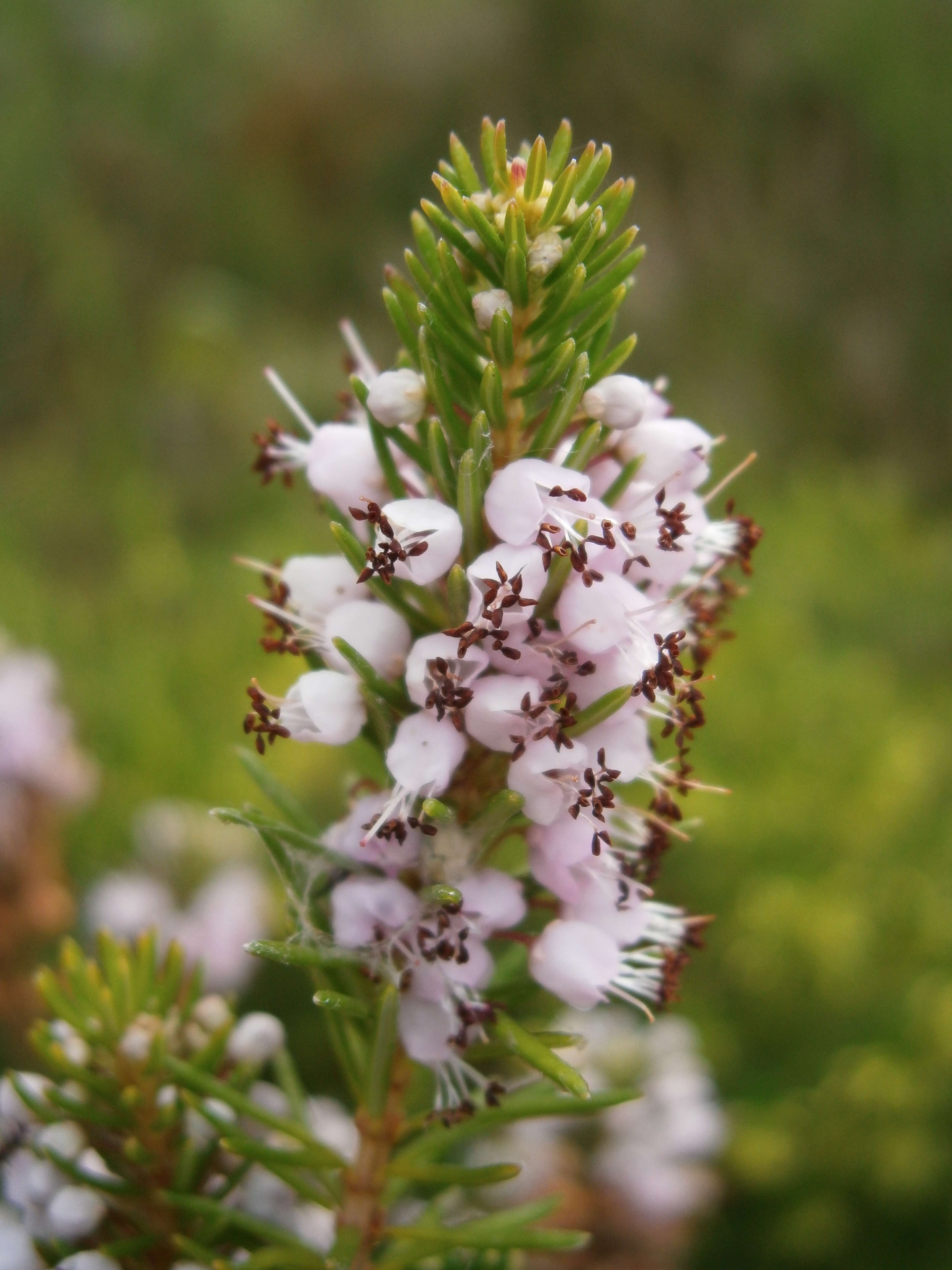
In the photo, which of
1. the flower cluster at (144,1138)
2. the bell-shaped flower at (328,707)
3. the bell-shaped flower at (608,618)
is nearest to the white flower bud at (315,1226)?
the flower cluster at (144,1138)

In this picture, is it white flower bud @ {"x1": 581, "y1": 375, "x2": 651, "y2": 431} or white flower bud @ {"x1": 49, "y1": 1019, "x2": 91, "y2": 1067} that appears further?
white flower bud @ {"x1": 49, "y1": 1019, "x2": 91, "y2": 1067}

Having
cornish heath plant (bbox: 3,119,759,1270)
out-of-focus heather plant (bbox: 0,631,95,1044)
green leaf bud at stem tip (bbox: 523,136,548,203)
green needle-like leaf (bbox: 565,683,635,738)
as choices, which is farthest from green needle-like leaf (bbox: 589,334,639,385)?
out-of-focus heather plant (bbox: 0,631,95,1044)

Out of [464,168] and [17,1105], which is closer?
[464,168]

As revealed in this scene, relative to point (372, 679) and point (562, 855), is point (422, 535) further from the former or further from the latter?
point (562, 855)

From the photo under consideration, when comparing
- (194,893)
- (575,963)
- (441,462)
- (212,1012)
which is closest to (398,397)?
(441,462)

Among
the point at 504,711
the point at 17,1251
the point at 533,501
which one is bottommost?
the point at 17,1251

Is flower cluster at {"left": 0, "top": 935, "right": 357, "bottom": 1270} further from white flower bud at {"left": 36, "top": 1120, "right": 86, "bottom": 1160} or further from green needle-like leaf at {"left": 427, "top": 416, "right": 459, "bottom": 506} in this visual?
green needle-like leaf at {"left": 427, "top": 416, "right": 459, "bottom": 506}
